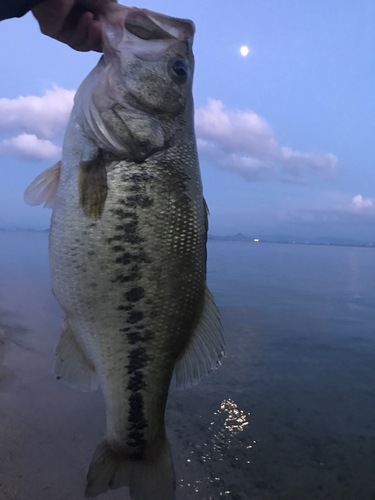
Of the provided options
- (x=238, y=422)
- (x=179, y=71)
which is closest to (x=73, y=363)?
(x=179, y=71)

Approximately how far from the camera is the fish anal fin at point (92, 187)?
167 cm

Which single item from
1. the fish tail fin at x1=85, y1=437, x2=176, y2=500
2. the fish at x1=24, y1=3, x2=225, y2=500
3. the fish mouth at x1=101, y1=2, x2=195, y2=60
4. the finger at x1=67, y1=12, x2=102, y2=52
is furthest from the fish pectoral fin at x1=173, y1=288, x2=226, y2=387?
the finger at x1=67, y1=12, x2=102, y2=52

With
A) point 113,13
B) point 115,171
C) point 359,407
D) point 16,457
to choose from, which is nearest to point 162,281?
point 115,171

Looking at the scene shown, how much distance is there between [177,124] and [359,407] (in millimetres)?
6482

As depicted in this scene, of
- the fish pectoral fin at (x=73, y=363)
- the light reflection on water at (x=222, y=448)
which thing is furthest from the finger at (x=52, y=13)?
the light reflection on water at (x=222, y=448)

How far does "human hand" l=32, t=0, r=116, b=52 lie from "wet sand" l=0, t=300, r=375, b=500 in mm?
4232

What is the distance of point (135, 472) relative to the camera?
6.02ft

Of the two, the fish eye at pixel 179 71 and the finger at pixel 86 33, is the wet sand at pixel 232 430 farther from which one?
the finger at pixel 86 33

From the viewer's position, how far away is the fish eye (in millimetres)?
2002

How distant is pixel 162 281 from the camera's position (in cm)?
173

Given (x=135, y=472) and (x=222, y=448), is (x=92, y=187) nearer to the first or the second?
(x=135, y=472)

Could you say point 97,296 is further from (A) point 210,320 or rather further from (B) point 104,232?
(A) point 210,320

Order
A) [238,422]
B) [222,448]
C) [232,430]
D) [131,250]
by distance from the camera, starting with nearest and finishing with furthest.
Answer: [131,250], [222,448], [232,430], [238,422]

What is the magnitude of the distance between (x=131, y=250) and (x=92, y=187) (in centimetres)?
40
